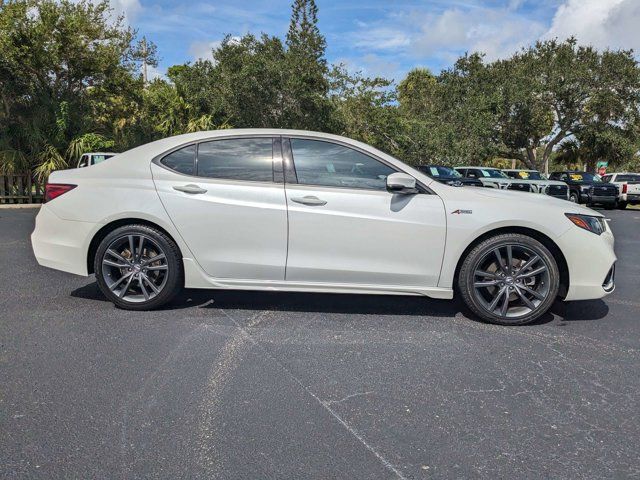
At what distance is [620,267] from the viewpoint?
295 inches

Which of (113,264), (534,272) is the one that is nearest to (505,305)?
(534,272)

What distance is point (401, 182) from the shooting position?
437cm

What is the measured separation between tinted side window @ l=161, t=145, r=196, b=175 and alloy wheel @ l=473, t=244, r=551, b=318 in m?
2.64

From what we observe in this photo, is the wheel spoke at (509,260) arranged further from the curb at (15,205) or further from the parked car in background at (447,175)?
the curb at (15,205)

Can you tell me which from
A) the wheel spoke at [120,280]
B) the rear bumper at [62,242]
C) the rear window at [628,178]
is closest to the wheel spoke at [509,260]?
the wheel spoke at [120,280]

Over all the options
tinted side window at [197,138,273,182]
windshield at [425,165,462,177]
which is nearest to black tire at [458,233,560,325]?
tinted side window at [197,138,273,182]

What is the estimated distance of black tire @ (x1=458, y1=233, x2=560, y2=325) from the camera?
4461 mm

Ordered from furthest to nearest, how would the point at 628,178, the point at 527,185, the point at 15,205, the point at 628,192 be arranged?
the point at 628,178 < the point at 628,192 < the point at 527,185 < the point at 15,205

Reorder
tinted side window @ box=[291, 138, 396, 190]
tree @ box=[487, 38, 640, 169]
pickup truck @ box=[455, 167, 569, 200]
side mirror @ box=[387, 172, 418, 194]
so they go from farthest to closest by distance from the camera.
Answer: tree @ box=[487, 38, 640, 169]
pickup truck @ box=[455, 167, 569, 200]
tinted side window @ box=[291, 138, 396, 190]
side mirror @ box=[387, 172, 418, 194]

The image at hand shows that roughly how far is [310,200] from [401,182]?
2.53ft

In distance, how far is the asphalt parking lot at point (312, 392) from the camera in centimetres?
251

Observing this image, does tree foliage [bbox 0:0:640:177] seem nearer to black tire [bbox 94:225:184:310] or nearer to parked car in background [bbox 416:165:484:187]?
parked car in background [bbox 416:165:484:187]

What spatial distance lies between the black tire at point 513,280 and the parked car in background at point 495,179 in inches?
624

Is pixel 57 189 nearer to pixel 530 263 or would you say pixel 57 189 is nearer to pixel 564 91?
pixel 530 263
